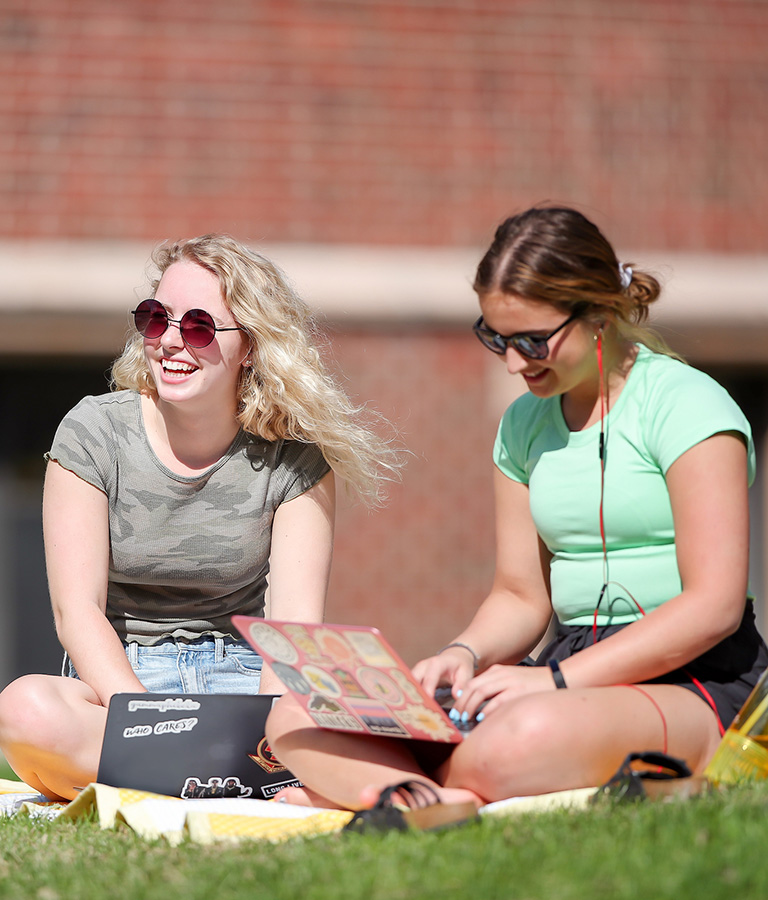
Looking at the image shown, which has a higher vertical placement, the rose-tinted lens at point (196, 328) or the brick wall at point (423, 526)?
the rose-tinted lens at point (196, 328)

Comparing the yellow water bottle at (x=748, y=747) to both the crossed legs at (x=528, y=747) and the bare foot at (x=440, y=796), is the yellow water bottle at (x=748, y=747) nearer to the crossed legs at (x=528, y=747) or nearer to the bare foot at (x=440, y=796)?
the crossed legs at (x=528, y=747)

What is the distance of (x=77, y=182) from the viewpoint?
729cm

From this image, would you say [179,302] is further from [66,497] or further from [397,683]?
[397,683]

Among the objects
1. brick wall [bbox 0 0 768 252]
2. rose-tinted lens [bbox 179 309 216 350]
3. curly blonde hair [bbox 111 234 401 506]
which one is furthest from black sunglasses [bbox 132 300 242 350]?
brick wall [bbox 0 0 768 252]

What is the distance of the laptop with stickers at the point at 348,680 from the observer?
2.48 m

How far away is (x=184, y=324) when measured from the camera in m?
Answer: 3.37

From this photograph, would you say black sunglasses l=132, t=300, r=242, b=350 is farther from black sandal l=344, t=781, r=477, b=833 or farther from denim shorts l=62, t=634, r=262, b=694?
black sandal l=344, t=781, r=477, b=833

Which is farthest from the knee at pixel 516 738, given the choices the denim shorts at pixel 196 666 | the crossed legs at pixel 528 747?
the denim shorts at pixel 196 666

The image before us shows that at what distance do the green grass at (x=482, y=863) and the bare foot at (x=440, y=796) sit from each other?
0.58 feet

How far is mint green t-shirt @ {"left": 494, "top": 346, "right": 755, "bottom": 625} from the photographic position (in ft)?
9.34

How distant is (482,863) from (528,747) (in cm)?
52

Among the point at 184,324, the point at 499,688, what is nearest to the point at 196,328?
the point at 184,324

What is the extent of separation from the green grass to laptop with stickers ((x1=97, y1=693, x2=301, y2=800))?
1.58ft

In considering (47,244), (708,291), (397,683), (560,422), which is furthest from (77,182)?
(397,683)
